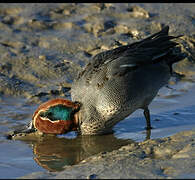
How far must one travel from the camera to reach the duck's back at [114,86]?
17.5 ft

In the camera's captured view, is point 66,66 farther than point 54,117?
Yes

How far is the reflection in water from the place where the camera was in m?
4.85

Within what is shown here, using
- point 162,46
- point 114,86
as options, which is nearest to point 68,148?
point 114,86

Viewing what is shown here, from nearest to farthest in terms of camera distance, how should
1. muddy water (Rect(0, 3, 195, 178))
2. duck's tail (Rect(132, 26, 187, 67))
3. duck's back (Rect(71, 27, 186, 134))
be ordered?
muddy water (Rect(0, 3, 195, 178)) < duck's back (Rect(71, 27, 186, 134)) < duck's tail (Rect(132, 26, 187, 67))

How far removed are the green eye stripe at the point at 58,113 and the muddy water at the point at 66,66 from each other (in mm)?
274

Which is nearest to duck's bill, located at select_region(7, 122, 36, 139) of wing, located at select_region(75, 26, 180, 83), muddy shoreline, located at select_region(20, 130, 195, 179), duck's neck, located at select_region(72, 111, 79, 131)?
duck's neck, located at select_region(72, 111, 79, 131)

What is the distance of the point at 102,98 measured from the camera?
536cm

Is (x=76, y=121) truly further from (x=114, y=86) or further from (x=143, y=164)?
(x=143, y=164)

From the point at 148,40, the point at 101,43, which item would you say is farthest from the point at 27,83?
the point at 148,40

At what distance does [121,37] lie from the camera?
8.06 metres

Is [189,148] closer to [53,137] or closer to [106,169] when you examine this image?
[106,169]

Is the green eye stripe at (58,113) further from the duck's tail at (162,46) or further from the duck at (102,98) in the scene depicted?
the duck's tail at (162,46)

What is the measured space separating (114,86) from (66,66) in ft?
7.24

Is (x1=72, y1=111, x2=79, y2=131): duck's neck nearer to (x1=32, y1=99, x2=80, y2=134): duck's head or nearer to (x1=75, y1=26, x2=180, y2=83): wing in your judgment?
(x1=32, y1=99, x2=80, y2=134): duck's head
